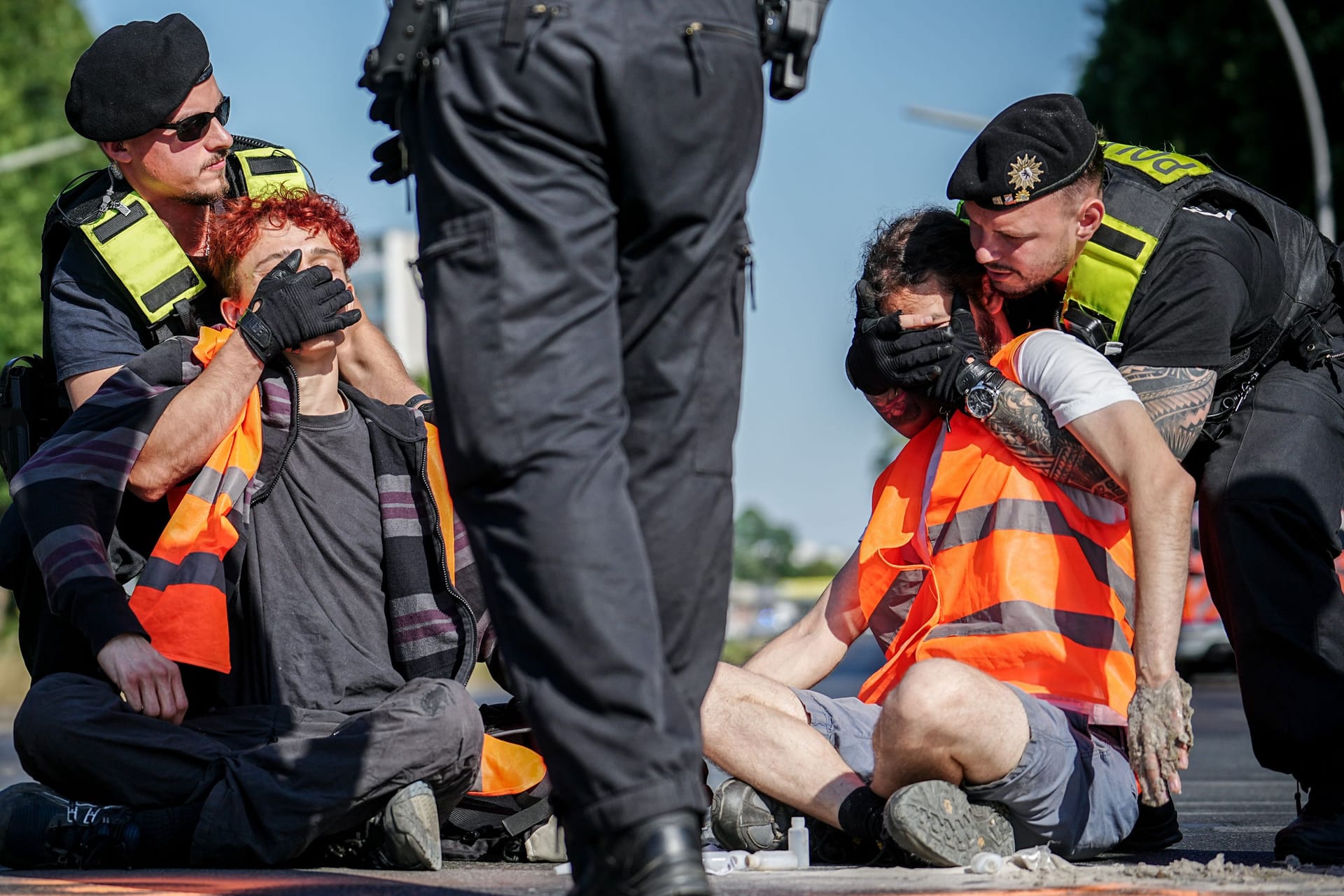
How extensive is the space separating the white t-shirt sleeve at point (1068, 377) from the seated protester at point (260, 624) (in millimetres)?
1555

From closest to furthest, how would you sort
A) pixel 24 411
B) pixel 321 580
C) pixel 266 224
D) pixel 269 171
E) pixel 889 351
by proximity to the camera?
pixel 889 351
pixel 321 580
pixel 266 224
pixel 24 411
pixel 269 171

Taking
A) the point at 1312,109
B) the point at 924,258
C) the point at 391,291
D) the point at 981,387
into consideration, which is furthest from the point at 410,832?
the point at 391,291

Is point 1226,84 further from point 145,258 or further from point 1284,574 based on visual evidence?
point 145,258

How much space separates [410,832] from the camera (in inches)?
139

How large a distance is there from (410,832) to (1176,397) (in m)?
2.02

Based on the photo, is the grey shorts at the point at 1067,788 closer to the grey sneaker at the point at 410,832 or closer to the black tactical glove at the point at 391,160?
the grey sneaker at the point at 410,832

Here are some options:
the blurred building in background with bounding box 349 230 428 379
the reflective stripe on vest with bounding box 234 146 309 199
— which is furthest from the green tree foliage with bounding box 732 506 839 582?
the reflective stripe on vest with bounding box 234 146 309 199

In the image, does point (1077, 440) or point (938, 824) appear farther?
point (1077, 440)

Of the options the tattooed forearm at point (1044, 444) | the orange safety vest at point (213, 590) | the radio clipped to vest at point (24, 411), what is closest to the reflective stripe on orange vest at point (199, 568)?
the orange safety vest at point (213, 590)

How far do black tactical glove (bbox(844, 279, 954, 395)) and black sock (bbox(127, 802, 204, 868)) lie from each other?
1942mm

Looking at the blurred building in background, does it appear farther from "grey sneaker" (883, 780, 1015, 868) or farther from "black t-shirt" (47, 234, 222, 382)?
"grey sneaker" (883, 780, 1015, 868)

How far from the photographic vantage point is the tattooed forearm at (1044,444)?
3.67 metres

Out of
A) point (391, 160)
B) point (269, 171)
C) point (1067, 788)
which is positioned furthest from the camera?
point (269, 171)

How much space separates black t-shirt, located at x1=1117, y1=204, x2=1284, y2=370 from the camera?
377 centimetres
